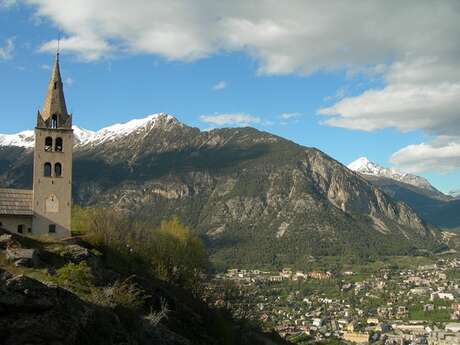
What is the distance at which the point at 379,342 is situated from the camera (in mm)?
119750

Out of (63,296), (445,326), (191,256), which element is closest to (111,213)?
(191,256)

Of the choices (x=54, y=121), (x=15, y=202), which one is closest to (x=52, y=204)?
(x=15, y=202)

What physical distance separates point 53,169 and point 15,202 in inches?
134

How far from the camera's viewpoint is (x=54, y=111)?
139 ft

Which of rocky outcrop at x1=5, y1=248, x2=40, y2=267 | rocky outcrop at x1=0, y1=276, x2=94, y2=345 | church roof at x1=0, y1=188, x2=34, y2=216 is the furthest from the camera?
church roof at x1=0, y1=188, x2=34, y2=216

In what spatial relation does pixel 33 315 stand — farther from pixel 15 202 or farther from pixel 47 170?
pixel 47 170

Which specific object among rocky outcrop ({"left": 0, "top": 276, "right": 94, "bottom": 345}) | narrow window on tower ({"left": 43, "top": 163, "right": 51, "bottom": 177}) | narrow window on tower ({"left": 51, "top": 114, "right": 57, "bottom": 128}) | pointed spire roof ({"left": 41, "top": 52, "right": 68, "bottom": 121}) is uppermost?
pointed spire roof ({"left": 41, "top": 52, "right": 68, "bottom": 121})

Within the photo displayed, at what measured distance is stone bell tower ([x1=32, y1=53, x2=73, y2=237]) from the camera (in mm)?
40250

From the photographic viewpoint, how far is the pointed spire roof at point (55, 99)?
1662 inches

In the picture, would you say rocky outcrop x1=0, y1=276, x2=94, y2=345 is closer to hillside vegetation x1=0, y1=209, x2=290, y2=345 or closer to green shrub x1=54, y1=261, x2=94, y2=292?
hillside vegetation x1=0, y1=209, x2=290, y2=345

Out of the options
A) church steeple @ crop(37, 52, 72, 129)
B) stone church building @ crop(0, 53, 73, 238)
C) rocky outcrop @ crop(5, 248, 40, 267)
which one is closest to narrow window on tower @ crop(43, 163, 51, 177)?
stone church building @ crop(0, 53, 73, 238)

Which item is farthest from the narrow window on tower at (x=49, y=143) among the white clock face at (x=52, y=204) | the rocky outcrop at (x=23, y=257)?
the rocky outcrop at (x=23, y=257)

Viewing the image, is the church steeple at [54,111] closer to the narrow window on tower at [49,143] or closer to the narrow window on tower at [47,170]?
the narrow window on tower at [49,143]

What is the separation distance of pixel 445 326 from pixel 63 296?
146449 millimetres
